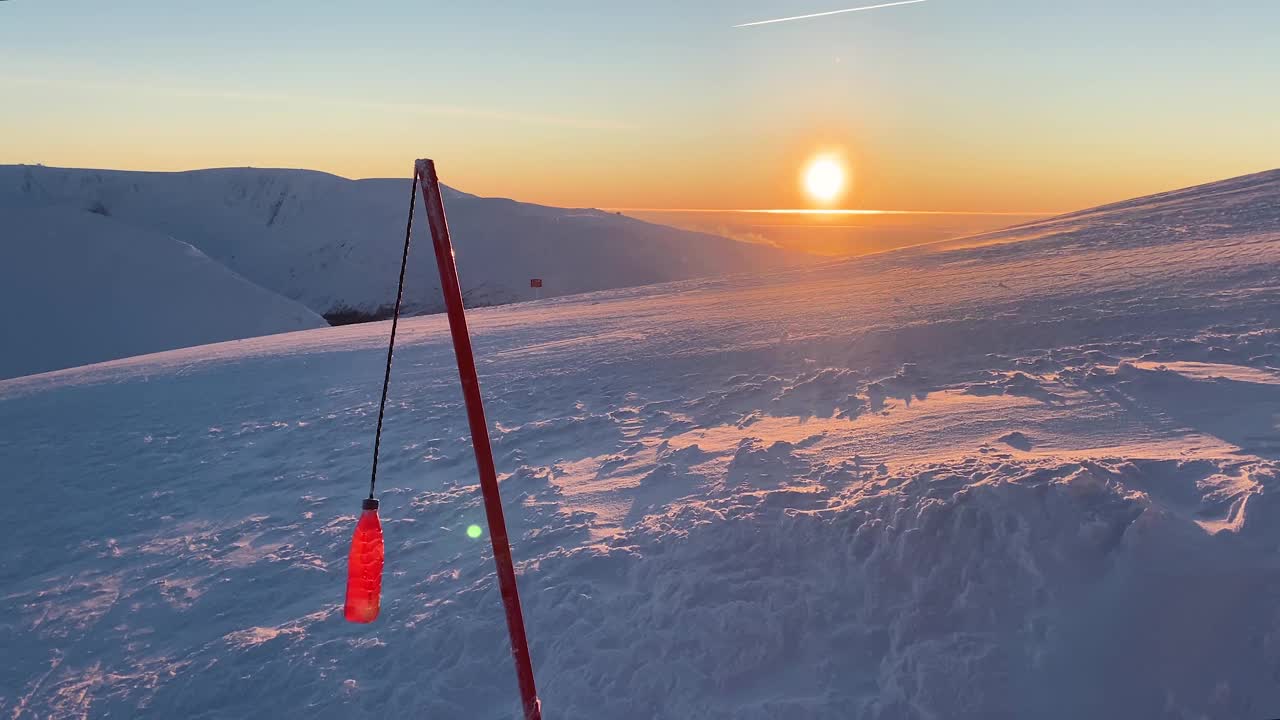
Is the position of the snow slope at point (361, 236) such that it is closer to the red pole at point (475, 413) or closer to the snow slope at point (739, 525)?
the snow slope at point (739, 525)

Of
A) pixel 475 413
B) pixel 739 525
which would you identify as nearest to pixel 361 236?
pixel 739 525

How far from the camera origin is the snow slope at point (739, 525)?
463 centimetres

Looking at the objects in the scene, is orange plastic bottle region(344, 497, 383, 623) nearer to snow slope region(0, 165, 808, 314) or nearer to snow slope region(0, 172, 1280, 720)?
snow slope region(0, 172, 1280, 720)

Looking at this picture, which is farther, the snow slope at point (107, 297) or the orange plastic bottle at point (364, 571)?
the snow slope at point (107, 297)

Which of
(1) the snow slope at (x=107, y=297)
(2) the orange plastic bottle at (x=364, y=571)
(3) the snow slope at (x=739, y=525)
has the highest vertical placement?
(1) the snow slope at (x=107, y=297)

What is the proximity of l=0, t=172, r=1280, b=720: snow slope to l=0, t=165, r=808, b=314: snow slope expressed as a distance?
50166mm

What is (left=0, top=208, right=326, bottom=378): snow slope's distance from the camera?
3825 cm

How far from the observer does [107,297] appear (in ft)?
136

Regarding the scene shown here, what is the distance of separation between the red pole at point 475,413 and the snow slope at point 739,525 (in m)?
1.35

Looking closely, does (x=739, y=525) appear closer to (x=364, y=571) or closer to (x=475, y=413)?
(x=475, y=413)

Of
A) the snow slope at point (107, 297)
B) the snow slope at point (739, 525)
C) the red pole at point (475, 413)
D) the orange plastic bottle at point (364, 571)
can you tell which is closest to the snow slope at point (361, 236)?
the snow slope at point (107, 297)

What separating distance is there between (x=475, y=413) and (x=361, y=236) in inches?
3032

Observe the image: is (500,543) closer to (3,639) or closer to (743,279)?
(3,639)

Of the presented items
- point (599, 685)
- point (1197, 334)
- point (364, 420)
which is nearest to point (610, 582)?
point (599, 685)
